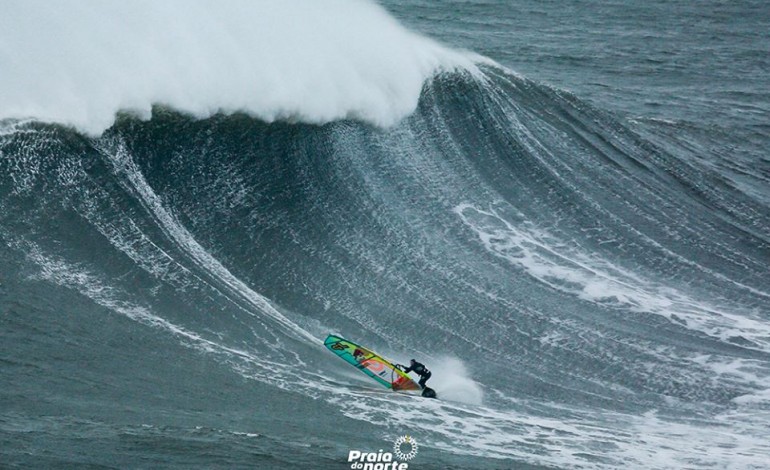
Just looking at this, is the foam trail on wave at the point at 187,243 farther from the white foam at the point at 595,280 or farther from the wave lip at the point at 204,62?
the white foam at the point at 595,280

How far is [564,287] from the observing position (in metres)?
28.3

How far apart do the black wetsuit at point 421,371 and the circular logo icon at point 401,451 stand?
7.34 feet

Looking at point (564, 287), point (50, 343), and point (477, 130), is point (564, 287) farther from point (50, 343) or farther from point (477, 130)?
point (50, 343)

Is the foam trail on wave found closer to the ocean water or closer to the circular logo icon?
the ocean water

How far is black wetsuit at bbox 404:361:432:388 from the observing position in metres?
23.8

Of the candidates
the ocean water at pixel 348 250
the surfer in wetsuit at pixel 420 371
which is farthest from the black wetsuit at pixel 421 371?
the ocean water at pixel 348 250

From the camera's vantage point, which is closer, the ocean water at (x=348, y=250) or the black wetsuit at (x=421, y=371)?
the ocean water at (x=348, y=250)

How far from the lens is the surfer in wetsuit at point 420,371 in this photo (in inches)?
936

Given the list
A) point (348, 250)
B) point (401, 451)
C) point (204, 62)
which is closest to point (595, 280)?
point (348, 250)

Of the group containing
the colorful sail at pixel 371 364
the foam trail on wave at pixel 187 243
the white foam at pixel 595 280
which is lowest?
the colorful sail at pixel 371 364

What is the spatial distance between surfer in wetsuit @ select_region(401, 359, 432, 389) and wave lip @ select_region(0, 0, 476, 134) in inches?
486

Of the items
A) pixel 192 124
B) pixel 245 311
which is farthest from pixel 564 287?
pixel 192 124

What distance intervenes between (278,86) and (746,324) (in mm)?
15810

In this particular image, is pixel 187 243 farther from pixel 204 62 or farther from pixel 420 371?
pixel 204 62
